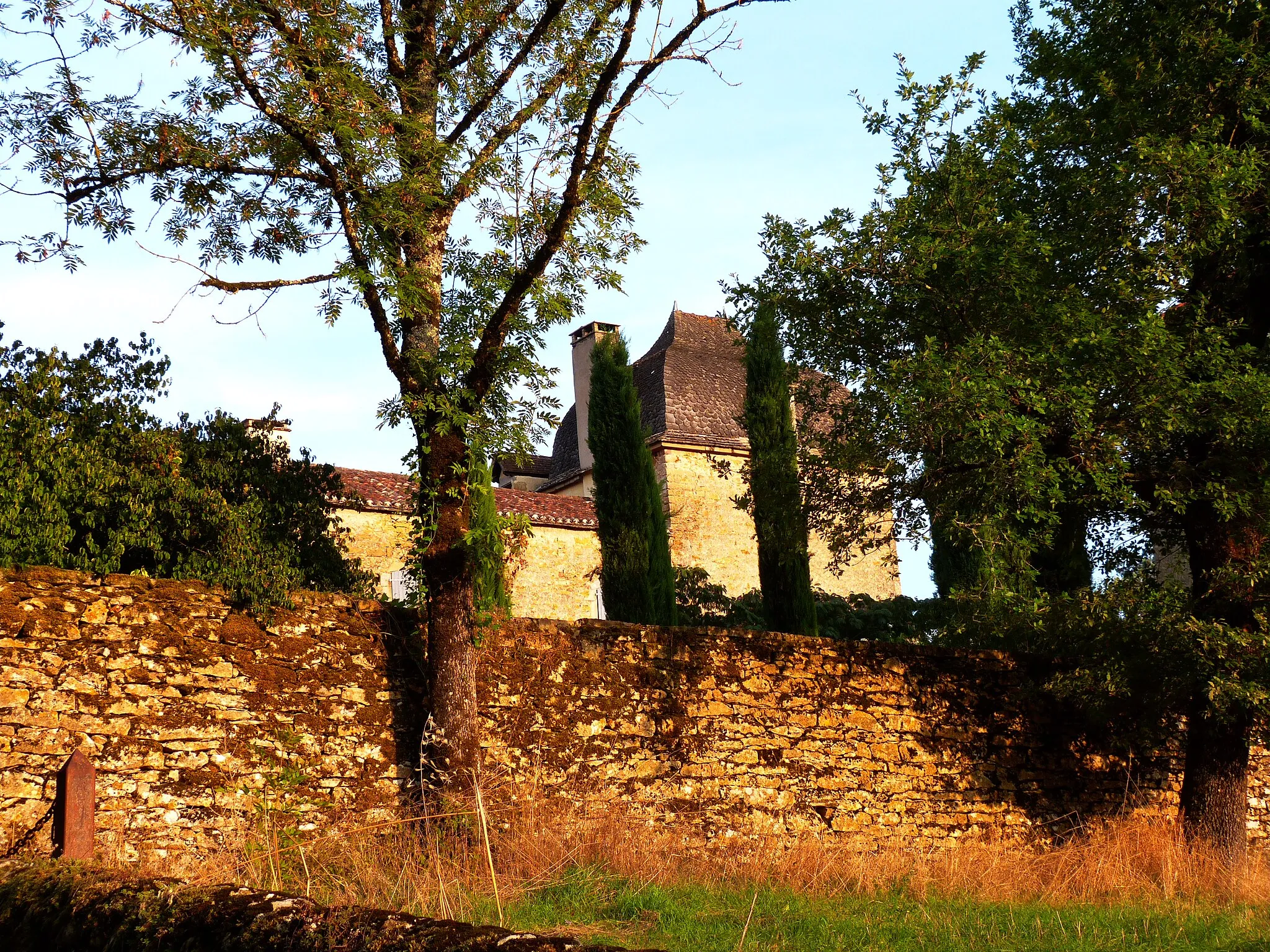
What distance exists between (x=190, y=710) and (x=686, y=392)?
18.9 m

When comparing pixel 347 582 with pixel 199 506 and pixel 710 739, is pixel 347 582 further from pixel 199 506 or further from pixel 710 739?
pixel 710 739

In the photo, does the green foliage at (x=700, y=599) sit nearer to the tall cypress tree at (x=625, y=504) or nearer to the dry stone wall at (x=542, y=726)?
the tall cypress tree at (x=625, y=504)

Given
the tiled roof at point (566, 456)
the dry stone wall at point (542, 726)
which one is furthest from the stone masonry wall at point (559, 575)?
the dry stone wall at point (542, 726)

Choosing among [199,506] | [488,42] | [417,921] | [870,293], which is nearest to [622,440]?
[870,293]

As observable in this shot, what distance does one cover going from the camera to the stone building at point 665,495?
20.1 metres

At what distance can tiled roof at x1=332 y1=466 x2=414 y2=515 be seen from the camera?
1912 cm

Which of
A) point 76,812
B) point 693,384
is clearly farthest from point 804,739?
point 693,384

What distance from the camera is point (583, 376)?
25922mm

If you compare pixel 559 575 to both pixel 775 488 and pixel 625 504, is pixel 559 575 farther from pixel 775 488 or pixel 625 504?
pixel 775 488

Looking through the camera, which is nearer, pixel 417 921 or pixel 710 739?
pixel 417 921

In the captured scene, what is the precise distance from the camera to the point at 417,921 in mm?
4141

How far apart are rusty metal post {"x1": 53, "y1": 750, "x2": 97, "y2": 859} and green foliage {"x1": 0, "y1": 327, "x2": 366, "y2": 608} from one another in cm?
174

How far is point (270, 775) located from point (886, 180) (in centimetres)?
751

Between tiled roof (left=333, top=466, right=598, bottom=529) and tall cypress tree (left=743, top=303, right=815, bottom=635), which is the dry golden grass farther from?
tiled roof (left=333, top=466, right=598, bottom=529)
